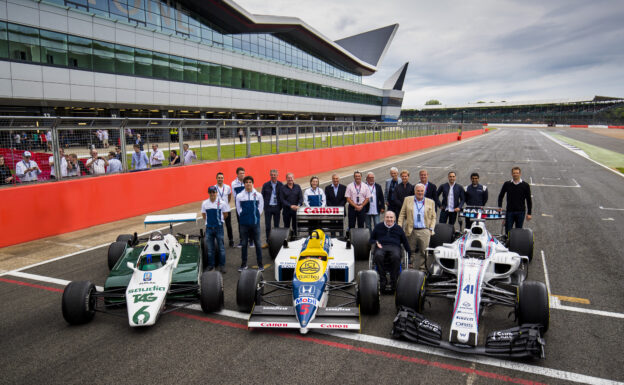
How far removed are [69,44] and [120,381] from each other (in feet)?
98.7

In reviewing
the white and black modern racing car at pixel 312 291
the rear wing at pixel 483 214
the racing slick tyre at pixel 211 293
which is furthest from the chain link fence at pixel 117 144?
the rear wing at pixel 483 214

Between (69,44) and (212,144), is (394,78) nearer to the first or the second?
(69,44)

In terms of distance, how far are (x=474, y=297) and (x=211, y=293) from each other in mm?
4048

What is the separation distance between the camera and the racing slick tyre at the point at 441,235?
29.8 feet

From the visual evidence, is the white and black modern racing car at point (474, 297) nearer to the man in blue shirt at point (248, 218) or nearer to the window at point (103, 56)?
the man in blue shirt at point (248, 218)

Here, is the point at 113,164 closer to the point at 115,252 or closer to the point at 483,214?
the point at 115,252

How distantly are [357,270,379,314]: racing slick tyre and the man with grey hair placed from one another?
8.18 ft

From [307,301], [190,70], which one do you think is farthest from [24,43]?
[307,301]

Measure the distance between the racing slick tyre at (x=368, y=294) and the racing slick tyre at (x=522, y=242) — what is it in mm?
4094

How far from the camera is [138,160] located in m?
13.4

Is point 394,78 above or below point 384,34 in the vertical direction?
below

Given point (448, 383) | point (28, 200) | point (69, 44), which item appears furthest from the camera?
point (69, 44)

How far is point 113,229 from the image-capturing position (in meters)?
11.5

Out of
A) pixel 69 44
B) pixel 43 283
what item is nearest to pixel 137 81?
pixel 69 44
